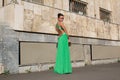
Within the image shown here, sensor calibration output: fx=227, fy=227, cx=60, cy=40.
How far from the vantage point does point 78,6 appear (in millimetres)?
14008

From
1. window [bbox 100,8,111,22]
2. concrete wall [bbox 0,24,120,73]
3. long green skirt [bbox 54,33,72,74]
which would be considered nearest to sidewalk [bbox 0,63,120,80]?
long green skirt [bbox 54,33,72,74]

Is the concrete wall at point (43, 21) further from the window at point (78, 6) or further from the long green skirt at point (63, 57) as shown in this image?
the long green skirt at point (63, 57)

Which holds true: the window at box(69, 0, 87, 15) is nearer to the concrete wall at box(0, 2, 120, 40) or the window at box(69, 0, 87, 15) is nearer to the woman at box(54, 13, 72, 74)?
the concrete wall at box(0, 2, 120, 40)

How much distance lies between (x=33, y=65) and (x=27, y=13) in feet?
6.48

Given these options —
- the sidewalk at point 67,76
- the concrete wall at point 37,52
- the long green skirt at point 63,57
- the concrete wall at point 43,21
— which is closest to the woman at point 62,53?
the long green skirt at point 63,57

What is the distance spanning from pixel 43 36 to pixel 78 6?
18.3 feet

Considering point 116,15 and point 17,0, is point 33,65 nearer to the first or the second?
point 17,0

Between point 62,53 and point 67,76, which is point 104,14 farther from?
point 67,76

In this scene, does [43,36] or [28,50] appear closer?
[28,50]

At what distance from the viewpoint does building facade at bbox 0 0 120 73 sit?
25.5 feet

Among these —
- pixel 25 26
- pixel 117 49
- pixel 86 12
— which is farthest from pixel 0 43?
pixel 117 49

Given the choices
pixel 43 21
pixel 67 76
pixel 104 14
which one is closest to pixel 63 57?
pixel 67 76

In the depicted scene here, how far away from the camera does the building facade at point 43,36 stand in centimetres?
778

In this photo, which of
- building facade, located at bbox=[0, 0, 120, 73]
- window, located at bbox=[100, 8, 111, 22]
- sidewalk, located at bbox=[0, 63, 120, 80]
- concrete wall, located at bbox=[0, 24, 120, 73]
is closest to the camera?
sidewalk, located at bbox=[0, 63, 120, 80]
